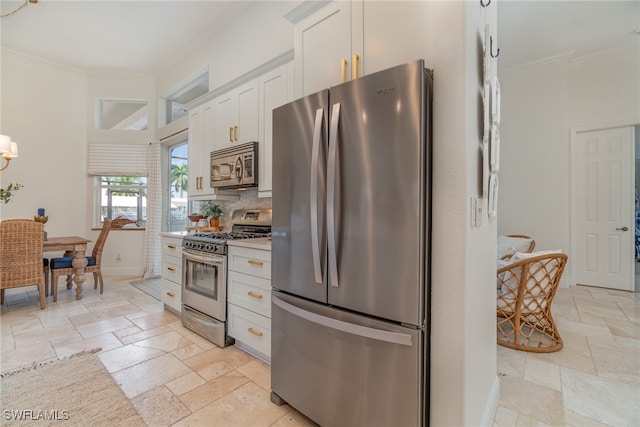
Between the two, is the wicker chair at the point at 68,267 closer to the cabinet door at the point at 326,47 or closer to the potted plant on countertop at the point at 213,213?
the potted plant on countertop at the point at 213,213

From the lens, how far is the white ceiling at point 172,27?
3.39 m

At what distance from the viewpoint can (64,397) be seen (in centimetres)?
183

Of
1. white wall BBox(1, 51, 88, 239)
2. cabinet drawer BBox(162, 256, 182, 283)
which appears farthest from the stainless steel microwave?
white wall BBox(1, 51, 88, 239)

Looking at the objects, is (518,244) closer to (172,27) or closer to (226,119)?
(226,119)

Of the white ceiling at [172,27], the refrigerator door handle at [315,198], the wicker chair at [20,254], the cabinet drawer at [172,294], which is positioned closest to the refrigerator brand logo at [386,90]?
the refrigerator door handle at [315,198]

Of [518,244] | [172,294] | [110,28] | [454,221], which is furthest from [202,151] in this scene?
[518,244]

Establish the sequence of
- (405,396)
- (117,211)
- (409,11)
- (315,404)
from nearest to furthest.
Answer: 1. (405,396)
2. (409,11)
3. (315,404)
4. (117,211)

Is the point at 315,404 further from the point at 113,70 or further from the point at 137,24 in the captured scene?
the point at 113,70

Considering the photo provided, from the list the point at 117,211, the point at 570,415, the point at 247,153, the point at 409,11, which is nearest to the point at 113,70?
the point at 117,211

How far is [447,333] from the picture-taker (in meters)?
1.21

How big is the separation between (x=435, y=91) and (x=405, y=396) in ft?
4.28

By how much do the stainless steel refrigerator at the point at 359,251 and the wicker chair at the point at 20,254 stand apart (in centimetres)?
354

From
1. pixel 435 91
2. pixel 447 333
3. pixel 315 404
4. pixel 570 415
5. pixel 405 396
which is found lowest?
pixel 570 415

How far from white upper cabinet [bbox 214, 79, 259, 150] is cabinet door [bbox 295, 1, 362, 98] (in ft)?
3.75
